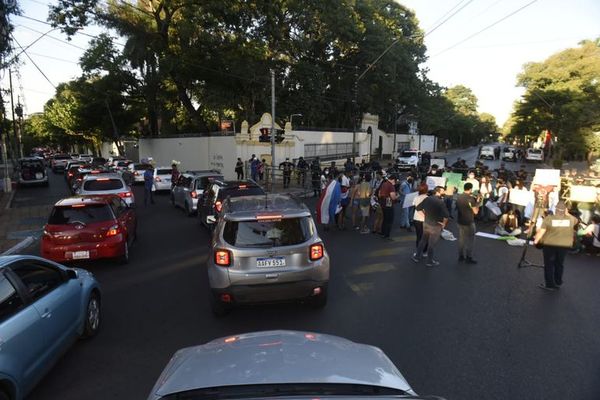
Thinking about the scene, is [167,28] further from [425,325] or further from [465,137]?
[465,137]

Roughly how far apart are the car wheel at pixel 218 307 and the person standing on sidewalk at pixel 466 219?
5.48 meters

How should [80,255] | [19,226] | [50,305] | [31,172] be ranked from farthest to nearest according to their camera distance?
[31,172] < [19,226] < [80,255] < [50,305]

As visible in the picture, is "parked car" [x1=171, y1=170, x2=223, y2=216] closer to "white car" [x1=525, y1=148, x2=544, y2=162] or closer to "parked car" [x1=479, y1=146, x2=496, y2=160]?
"white car" [x1=525, y1=148, x2=544, y2=162]

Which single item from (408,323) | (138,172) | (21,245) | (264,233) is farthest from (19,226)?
(408,323)

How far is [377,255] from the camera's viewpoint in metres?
9.88

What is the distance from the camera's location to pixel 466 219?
8.97 meters

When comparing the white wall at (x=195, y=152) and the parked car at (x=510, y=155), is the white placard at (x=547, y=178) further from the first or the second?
the parked car at (x=510, y=155)

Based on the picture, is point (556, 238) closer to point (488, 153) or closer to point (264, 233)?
point (264, 233)

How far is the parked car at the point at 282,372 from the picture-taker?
222 centimetres

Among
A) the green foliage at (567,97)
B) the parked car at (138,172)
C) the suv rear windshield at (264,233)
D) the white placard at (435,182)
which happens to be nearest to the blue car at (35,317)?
the suv rear windshield at (264,233)

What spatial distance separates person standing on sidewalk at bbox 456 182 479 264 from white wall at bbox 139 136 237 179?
20886 mm

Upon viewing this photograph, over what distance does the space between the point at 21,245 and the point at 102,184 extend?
2.83 meters

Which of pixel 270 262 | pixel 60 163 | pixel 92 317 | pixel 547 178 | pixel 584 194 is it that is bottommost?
pixel 92 317

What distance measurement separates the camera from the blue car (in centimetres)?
368
